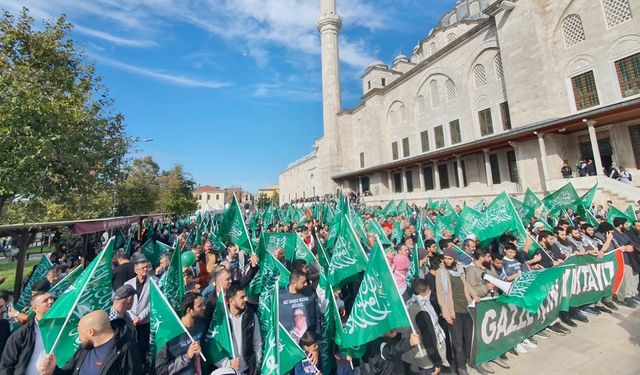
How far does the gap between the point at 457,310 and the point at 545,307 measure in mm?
1641

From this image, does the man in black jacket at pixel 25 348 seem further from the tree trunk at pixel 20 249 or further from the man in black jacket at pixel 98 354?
the tree trunk at pixel 20 249

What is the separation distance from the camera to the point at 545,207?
978cm

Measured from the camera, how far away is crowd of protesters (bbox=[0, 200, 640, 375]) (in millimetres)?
2654

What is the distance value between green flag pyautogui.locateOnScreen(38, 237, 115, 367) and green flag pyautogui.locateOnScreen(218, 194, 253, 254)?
2.80m

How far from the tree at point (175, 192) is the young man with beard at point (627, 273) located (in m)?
34.2

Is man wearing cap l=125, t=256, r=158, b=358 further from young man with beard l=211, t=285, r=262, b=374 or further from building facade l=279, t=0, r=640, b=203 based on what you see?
building facade l=279, t=0, r=640, b=203

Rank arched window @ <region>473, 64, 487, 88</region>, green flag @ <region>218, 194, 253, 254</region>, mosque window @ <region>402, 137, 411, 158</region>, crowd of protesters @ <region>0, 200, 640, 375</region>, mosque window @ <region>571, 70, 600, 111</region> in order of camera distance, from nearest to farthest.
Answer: crowd of protesters @ <region>0, 200, 640, 375</region>
green flag @ <region>218, 194, 253, 254</region>
mosque window @ <region>571, 70, 600, 111</region>
arched window @ <region>473, 64, 487, 88</region>
mosque window @ <region>402, 137, 411, 158</region>

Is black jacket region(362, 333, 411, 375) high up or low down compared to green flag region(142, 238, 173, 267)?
down

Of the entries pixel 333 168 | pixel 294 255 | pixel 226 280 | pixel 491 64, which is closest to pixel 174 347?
pixel 226 280

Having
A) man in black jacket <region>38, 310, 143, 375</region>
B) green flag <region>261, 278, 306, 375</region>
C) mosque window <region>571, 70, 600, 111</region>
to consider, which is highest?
mosque window <region>571, 70, 600, 111</region>

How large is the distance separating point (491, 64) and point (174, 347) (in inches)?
1118

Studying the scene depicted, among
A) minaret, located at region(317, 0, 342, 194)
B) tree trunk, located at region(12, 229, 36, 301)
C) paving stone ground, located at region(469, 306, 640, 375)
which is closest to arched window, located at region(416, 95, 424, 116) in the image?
minaret, located at region(317, 0, 342, 194)

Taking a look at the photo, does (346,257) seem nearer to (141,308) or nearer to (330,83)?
(141,308)

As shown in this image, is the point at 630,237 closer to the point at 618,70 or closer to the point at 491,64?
the point at 618,70
